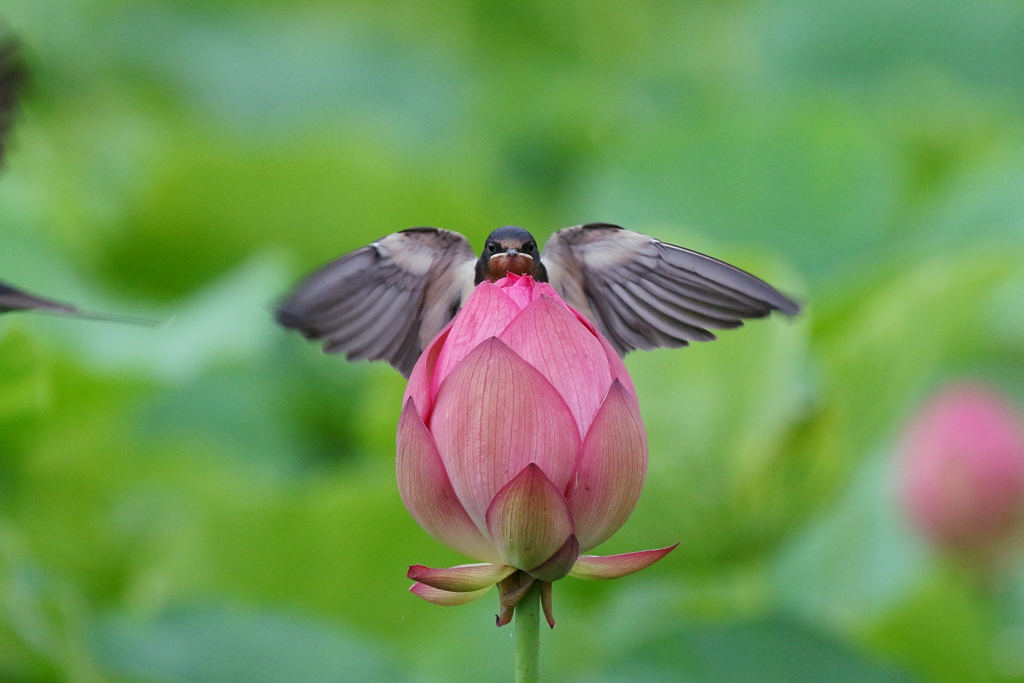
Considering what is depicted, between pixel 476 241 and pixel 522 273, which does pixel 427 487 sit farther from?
pixel 476 241

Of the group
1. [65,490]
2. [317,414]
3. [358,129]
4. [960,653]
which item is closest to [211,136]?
[358,129]

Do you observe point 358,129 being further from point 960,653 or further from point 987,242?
point 960,653

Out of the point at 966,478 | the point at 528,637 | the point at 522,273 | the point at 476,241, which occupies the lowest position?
the point at 528,637

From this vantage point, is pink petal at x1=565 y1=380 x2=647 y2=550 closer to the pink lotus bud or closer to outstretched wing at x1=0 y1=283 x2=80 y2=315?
outstretched wing at x1=0 y1=283 x2=80 y2=315

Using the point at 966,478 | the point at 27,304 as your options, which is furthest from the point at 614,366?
the point at 966,478

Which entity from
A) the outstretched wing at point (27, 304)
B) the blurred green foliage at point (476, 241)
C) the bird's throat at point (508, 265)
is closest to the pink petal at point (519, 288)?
the bird's throat at point (508, 265)
